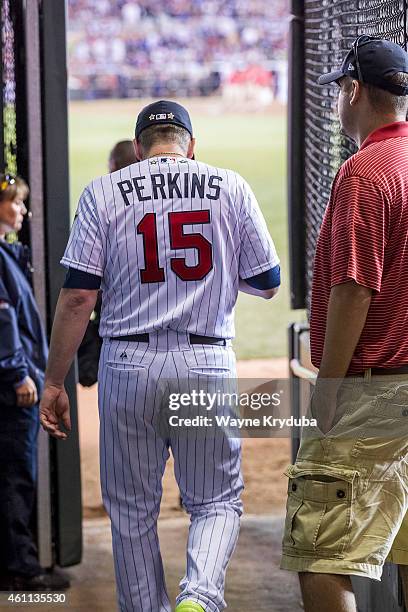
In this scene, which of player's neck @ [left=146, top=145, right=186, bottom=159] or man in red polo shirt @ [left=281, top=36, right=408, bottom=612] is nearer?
man in red polo shirt @ [left=281, top=36, right=408, bottom=612]

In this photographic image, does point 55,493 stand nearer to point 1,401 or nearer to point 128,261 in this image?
point 1,401

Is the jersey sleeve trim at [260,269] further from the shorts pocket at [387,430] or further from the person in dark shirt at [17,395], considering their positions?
the person in dark shirt at [17,395]

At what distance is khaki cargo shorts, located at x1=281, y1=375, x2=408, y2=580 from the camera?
2557 mm

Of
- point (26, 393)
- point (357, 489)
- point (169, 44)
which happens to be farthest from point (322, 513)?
point (169, 44)

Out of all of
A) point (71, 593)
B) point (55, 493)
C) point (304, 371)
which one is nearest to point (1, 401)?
point (55, 493)

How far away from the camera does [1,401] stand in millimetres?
4090

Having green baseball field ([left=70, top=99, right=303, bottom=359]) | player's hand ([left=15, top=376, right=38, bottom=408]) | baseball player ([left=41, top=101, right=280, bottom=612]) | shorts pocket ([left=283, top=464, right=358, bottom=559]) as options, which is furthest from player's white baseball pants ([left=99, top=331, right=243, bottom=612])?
green baseball field ([left=70, top=99, right=303, bottom=359])

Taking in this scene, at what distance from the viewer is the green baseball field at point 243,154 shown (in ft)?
Result: 43.0

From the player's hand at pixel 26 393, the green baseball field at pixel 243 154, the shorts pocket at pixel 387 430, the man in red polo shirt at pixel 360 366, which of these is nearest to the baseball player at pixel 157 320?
the man in red polo shirt at pixel 360 366

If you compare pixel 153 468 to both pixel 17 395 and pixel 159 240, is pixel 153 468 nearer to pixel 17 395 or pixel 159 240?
pixel 159 240

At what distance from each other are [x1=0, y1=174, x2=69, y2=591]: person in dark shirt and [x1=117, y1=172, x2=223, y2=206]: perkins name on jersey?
118cm

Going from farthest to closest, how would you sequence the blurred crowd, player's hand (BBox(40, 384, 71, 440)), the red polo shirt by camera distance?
the blurred crowd < player's hand (BBox(40, 384, 71, 440)) < the red polo shirt

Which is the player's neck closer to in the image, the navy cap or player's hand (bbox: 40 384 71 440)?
the navy cap

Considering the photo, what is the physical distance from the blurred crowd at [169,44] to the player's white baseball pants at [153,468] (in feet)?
95.9
